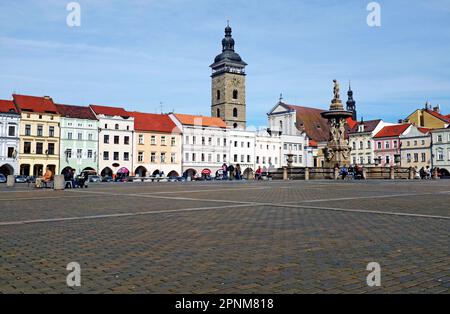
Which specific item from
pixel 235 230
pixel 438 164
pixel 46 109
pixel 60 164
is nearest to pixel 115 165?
pixel 60 164

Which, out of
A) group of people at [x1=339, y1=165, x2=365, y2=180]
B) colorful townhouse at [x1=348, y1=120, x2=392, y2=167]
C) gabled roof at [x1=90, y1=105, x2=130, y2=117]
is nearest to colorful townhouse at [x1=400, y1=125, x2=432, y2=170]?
colorful townhouse at [x1=348, y1=120, x2=392, y2=167]

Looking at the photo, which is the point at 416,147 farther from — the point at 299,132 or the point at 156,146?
the point at 156,146

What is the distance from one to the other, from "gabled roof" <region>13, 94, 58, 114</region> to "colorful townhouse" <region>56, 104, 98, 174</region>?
5.19 feet

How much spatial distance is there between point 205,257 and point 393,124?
9425 centimetres

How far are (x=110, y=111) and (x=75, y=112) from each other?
5.61 m

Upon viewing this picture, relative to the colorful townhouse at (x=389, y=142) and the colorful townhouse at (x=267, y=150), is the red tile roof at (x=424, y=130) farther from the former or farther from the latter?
the colorful townhouse at (x=267, y=150)

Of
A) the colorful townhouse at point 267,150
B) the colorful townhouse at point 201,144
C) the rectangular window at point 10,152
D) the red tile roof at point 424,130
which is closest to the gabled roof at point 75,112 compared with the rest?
the rectangular window at point 10,152

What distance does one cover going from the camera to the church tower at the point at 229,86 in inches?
4033

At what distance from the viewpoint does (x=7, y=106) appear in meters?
62.5

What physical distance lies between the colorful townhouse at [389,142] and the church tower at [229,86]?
30.5 metres

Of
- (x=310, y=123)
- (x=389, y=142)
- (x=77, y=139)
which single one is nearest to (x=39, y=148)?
(x=77, y=139)

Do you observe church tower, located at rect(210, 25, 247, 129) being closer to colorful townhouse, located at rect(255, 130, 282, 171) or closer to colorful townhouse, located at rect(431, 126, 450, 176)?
colorful townhouse, located at rect(255, 130, 282, 171)

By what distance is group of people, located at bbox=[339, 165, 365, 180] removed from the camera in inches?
1657

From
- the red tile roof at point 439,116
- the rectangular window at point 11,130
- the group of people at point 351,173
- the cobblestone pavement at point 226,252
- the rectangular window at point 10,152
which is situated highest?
the red tile roof at point 439,116
